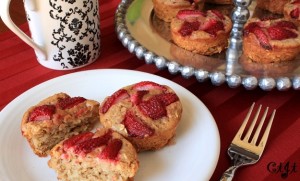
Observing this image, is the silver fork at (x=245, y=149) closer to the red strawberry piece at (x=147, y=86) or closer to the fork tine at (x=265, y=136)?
the fork tine at (x=265, y=136)

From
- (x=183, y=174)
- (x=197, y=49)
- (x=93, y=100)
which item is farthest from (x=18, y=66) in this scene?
(x=183, y=174)

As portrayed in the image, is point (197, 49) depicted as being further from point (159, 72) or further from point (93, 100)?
point (93, 100)

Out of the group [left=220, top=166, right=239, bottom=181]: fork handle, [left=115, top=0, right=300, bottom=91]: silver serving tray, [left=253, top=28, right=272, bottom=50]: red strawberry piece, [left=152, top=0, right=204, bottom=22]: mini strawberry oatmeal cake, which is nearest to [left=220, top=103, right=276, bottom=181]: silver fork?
[left=220, top=166, right=239, bottom=181]: fork handle

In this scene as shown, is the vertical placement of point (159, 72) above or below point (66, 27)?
below

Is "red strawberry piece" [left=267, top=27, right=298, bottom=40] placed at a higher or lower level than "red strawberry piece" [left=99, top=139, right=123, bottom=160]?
higher

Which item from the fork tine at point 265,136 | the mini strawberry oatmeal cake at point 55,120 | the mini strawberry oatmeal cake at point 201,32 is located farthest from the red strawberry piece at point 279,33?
the mini strawberry oatmeal cake at point 55,120

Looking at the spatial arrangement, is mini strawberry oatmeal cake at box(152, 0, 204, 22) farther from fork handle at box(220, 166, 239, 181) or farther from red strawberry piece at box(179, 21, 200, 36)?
fork handle at box(220, 166, 239, 181)
